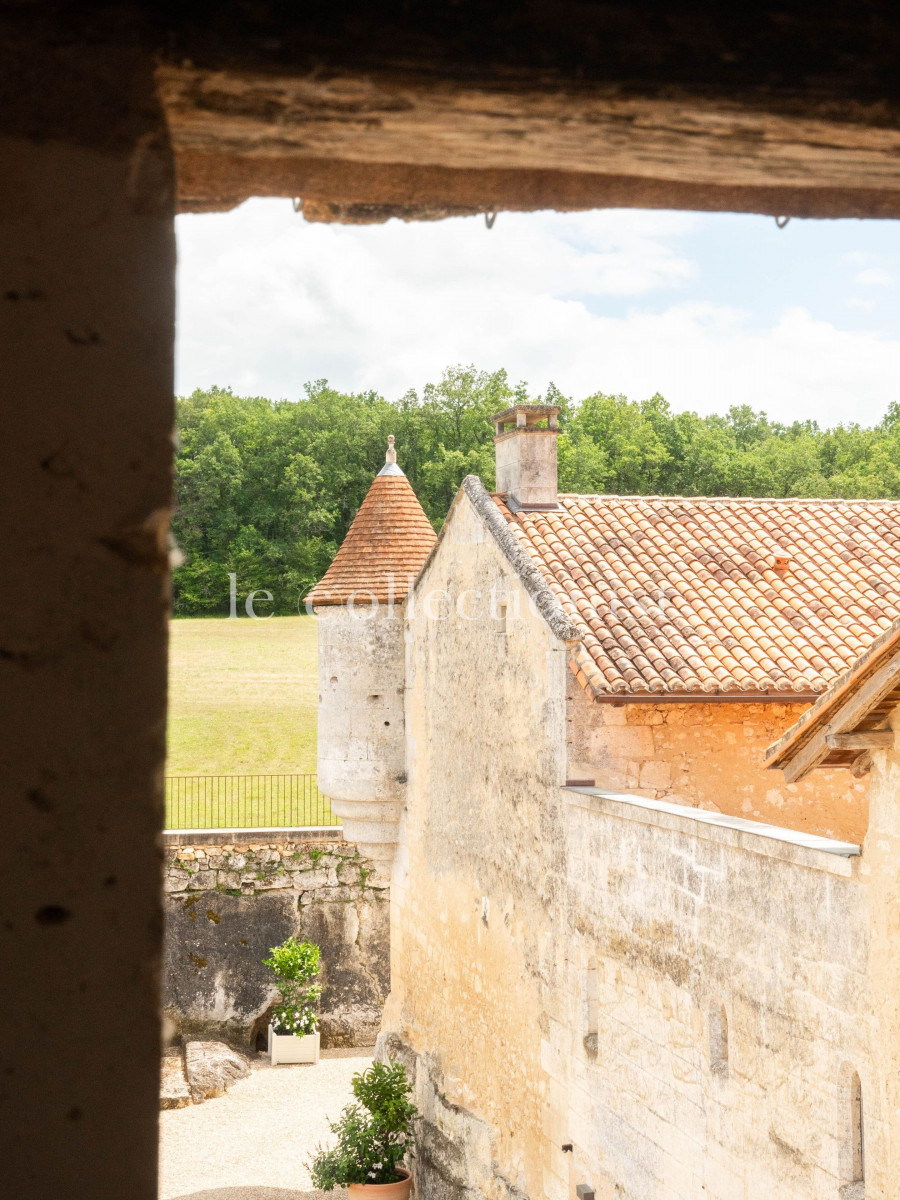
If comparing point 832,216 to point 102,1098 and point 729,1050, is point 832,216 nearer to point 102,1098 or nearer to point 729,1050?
point 102,1098

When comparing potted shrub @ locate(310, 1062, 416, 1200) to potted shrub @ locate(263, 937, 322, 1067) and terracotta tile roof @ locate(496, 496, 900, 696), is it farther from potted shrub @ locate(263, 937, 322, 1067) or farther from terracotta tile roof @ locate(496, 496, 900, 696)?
terracotta tile roof @ locate(496, 496, 900, 696)

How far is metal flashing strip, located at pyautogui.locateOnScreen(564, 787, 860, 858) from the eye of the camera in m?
6.25

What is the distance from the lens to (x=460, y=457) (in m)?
44.3

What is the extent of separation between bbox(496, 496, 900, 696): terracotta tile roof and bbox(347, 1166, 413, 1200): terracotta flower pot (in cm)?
684

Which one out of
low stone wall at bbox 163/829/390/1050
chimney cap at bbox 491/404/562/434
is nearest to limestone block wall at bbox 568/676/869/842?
chimney cap at bbox 491/404/562/434

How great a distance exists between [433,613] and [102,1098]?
12.7 metres

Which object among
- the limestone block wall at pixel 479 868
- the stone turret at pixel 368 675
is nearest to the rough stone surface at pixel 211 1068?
the limestone block wall at pixel 479 868

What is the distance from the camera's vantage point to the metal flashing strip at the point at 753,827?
6.25 metres

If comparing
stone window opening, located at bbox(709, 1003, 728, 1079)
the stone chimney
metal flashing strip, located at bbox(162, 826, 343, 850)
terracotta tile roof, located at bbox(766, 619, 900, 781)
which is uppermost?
the stone chimney

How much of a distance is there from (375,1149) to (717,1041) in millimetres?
7194

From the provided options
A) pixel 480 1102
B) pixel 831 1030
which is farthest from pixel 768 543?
pixel 831 1030

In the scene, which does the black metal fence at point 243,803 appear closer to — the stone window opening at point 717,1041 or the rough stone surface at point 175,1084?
the rough stone surface at point 175,1084

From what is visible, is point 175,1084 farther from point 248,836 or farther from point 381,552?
point 381,552

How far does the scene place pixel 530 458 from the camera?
13094mm
